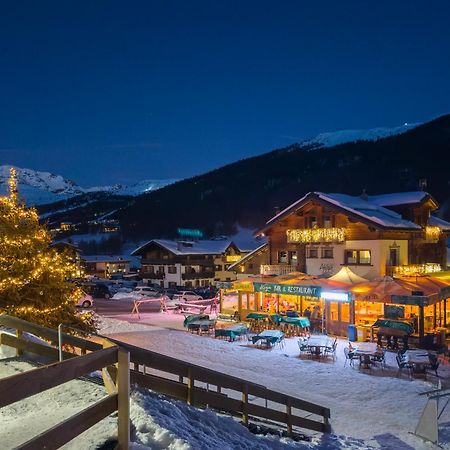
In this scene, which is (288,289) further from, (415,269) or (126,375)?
(126,375)

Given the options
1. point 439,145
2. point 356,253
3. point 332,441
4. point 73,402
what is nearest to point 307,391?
point 332,441

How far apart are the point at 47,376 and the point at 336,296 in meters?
20.5

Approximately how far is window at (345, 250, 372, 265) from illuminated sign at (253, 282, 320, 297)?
5.02m

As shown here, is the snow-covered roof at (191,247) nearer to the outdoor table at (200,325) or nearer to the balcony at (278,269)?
the balcony at (278,269)

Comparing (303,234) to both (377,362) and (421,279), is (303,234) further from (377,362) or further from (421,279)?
(377,362)

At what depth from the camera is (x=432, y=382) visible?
1537cm

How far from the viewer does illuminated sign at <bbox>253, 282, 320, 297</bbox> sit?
23.9m

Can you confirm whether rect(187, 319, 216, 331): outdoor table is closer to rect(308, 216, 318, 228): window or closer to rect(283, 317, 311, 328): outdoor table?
rect(283, 317, 311, 328): outdoor table

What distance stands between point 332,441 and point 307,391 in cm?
556

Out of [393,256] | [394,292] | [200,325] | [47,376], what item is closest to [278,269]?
[393,256]

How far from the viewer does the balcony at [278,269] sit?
30.7 metres

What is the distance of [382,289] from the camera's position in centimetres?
2212

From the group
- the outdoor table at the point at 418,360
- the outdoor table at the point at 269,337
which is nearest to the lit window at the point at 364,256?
the outdoor table at the point at 269,337

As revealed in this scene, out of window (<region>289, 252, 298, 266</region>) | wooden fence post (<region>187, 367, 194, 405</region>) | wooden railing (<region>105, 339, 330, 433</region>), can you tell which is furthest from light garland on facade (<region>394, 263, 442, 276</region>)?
wooden fence post (<region>187, 367, 194, 405</region>)
